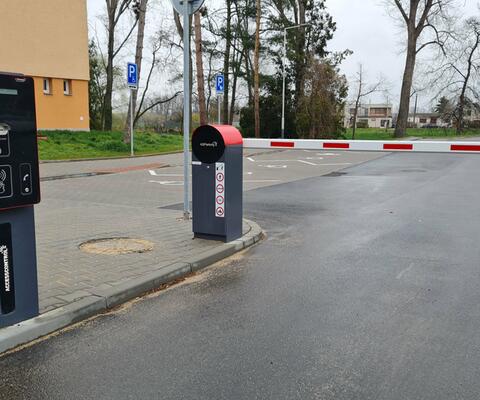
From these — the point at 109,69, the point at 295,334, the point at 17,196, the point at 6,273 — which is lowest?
the point at 295,334

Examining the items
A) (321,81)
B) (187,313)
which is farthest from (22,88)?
(321,81)

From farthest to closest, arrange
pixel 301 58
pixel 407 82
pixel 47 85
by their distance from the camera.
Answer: pixel 407 82, pixel 301 58, pixel 47 85

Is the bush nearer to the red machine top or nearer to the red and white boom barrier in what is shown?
the red and white boom barrier

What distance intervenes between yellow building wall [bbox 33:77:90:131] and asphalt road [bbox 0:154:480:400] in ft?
76.9

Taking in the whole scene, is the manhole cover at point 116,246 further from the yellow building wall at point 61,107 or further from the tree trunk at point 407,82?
the tree trunk at point 407,82

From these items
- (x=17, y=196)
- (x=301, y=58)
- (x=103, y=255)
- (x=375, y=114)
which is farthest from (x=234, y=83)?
(x=375, y=114)

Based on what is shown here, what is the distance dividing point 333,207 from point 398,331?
6.00 metres

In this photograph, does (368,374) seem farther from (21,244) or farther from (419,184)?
(419,184)

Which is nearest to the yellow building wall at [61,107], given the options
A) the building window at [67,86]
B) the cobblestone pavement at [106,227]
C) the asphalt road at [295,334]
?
the building window at [67,86]

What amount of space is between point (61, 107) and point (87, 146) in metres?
6.67

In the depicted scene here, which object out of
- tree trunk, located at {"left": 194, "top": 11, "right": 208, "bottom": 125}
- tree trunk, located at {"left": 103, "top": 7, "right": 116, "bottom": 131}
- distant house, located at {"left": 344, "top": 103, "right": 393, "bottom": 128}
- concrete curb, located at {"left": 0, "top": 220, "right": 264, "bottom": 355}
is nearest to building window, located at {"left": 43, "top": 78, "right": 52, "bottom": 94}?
tree trunk, located at {"left": 194, "top": 11, "right": 208, "bottom": 125}

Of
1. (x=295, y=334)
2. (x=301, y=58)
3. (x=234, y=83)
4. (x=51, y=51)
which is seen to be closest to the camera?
(x=295, y=334)

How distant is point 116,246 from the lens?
6.29m

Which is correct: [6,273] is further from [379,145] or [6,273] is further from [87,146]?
[87,146]
